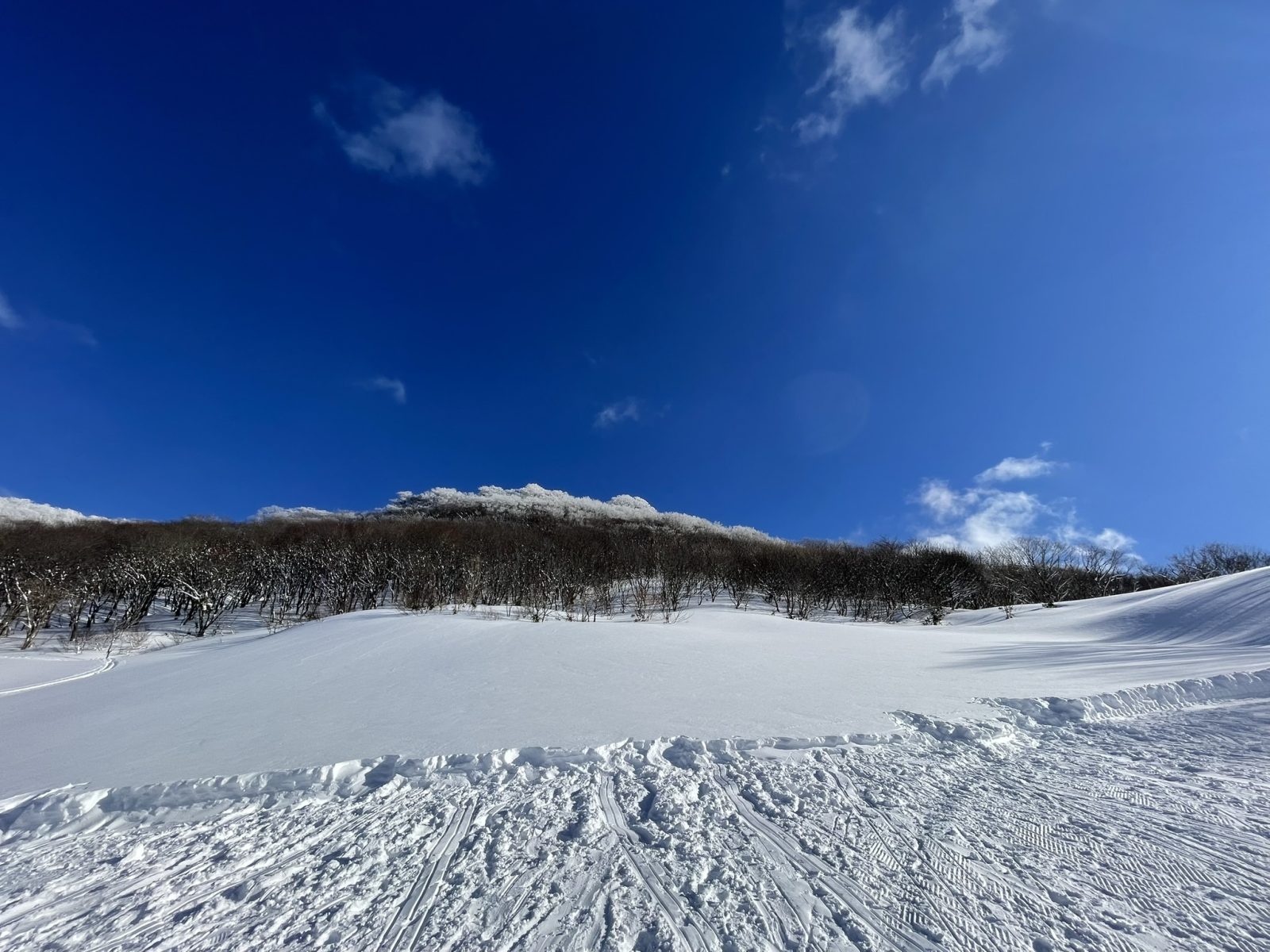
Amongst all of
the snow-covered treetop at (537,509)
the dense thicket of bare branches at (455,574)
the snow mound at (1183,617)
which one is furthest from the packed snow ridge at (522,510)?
the snow mound at (1183,617)

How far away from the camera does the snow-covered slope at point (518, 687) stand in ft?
12.9

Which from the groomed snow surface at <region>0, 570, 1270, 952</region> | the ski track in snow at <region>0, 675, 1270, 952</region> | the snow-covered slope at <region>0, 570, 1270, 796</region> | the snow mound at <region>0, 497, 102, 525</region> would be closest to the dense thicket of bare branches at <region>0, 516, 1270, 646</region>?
the snow-covered slope at <region>0, 570, 1270, 796</region>

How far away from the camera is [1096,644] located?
9.37m

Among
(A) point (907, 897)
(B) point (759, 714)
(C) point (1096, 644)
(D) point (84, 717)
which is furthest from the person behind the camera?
(C) point (1096, 644)

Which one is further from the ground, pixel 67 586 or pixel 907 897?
pixel 67 586

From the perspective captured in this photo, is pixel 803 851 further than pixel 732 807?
No

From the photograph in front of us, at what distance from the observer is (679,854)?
8.07 feet

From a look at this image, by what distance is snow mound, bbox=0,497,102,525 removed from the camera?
32.6 meters

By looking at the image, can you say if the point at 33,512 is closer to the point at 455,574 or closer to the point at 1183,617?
the point at 455,574

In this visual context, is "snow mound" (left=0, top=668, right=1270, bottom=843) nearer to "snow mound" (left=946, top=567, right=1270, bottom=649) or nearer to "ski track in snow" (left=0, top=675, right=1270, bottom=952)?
"ski track in snow" (left=0, top=675, right=1270, bottom=952)

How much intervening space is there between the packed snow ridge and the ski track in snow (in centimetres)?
3101

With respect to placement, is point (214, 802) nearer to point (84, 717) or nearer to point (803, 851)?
point (803, 851)

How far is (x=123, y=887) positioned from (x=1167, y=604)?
17077 millimetres

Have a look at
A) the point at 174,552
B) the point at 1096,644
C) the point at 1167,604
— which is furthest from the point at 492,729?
the point at 174,552
